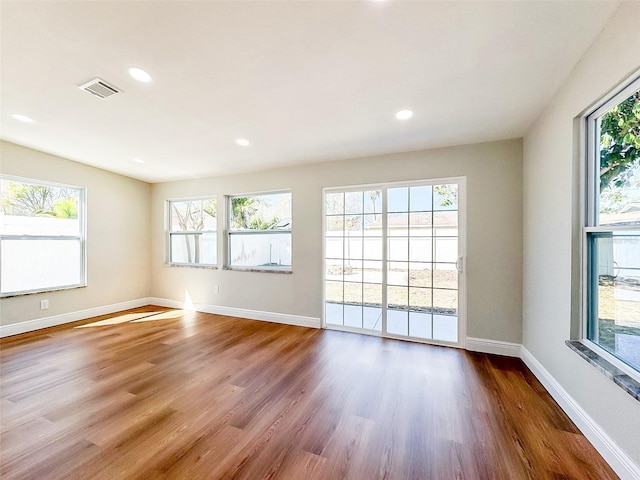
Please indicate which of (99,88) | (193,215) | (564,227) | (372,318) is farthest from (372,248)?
(193,215)

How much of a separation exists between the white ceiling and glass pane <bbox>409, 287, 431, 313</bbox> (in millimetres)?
1822

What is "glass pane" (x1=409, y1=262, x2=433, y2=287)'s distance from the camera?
10.9ft

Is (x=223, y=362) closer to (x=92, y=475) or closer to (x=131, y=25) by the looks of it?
(x=92, y=475)

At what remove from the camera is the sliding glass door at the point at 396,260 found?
3244 mm

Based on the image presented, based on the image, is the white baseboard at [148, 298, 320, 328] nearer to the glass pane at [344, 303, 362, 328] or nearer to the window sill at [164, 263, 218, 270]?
the glass pane at [344, 303, 362, 328]

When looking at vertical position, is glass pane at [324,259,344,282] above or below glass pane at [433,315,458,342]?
above

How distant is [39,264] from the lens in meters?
3.88

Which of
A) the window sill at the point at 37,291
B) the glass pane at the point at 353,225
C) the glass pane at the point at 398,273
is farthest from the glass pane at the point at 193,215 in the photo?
the glass pane at the point at 398,273

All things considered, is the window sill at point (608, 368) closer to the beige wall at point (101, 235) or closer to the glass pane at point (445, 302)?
the glass pane at point (445, 302)

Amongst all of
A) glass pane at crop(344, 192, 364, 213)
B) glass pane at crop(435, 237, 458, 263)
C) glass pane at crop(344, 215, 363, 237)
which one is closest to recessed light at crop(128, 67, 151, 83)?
glass pane at crop(344, 192, 364, 213)

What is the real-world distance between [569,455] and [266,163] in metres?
4.16

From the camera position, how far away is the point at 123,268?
15.9ft

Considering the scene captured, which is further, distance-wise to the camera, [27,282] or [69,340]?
[27,282]

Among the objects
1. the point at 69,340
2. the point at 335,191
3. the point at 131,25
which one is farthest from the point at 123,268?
the point at 131,25
